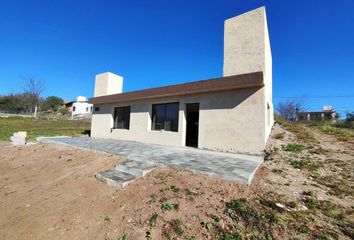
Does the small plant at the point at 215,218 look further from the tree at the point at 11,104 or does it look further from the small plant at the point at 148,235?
the tree at the point at 11,104

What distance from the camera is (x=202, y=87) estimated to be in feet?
24.7

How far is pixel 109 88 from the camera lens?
1367 centimetres

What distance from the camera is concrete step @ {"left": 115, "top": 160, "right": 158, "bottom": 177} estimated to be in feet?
14.7

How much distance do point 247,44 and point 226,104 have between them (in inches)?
110

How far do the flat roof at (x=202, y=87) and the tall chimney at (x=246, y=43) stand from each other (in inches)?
45.1

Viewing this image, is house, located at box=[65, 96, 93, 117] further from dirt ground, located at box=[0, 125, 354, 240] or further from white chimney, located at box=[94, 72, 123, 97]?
dirt ground, located at box=[0, 125, 354, 240]

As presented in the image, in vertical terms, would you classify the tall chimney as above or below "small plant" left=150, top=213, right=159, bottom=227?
above

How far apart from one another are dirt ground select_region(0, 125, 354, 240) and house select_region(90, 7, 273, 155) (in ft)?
6.36

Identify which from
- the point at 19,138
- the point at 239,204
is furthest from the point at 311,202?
the point at 19,138

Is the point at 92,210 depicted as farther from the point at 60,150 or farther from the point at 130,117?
the point at 130,117

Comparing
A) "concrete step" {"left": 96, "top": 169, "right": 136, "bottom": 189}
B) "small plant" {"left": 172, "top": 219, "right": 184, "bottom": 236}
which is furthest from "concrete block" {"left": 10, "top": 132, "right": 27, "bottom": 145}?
"small plant" {"left": 172, "top": 219, "right": 184, "bottom": 236}

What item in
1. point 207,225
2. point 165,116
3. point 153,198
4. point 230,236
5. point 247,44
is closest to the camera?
point 230,236

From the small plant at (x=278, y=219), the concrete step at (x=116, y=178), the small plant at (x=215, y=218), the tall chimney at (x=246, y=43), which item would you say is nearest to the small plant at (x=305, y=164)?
the small plant at (x=278, y=219)

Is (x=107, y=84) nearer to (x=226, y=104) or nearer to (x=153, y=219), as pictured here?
(x=226, y=104)
